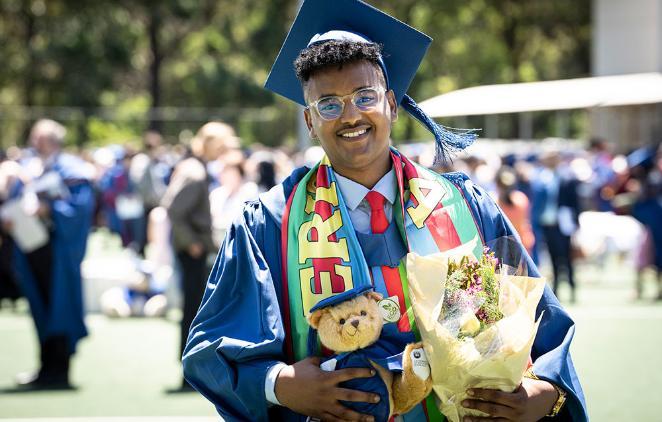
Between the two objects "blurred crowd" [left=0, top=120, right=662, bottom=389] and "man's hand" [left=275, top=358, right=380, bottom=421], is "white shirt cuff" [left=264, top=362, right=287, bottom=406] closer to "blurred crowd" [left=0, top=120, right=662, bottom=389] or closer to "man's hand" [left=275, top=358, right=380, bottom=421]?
"man's hand" [left=275, top=358, right=380, bottom=421]

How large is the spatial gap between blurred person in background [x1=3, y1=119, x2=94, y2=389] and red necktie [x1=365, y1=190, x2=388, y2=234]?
571 centimetres

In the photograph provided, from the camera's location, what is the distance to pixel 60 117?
2703 centimetres

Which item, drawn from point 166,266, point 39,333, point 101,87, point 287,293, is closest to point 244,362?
point 287,293

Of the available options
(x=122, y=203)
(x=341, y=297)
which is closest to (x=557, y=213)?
(x=122, y=203)

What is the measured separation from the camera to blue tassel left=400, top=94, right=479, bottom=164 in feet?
11.5

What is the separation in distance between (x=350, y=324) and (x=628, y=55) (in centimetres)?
3258

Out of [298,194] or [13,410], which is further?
[13,410]

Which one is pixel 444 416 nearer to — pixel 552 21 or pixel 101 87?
pixel 101 87

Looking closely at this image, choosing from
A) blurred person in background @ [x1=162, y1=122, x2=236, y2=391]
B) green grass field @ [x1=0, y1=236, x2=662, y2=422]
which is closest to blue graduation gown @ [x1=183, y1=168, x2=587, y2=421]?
green grass field @ [x1=0, y1=236, x2=662, y2=422]

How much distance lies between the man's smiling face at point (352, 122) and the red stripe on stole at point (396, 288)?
1.08 feet

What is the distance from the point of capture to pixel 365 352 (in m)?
2.91

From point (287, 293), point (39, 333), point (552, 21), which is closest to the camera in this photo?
point (287, 293)

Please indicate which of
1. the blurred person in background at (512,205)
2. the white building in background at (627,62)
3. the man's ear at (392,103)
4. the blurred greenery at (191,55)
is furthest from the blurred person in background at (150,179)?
the man's ear at (392,103)

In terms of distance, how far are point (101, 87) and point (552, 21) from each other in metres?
20.7
